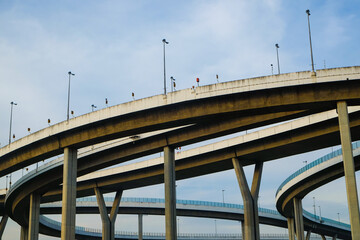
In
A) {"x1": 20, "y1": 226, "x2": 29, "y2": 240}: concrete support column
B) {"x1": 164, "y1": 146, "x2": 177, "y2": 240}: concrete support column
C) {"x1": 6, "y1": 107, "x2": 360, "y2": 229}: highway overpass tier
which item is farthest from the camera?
{"x1": 20, "y1": 226, "x2": 29, "y2": 240}: concrete support column

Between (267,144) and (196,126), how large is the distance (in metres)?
8.55

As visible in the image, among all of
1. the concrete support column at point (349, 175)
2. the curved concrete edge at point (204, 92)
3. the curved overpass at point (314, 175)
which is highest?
the curved overpass at point (314, 175)

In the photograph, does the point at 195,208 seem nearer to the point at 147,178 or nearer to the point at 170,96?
the point at 147,178

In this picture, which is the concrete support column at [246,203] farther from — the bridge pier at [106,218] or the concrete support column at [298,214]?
the concrete support column at [298,214]

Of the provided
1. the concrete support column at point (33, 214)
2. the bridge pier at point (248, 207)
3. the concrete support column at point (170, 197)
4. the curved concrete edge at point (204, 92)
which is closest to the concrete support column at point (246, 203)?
the bridge pier at point (248, 207)

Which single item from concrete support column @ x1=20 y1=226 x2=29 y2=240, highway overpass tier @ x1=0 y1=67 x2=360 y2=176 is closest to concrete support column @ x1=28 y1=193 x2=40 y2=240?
highway overpass tier @ x1=0 y1=67 x2=360 y2=176

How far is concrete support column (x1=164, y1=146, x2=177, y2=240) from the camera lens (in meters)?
44.4

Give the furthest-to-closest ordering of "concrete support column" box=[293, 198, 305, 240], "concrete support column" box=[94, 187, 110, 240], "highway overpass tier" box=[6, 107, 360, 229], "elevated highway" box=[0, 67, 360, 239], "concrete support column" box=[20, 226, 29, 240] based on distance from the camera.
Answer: "concrete support column" box=[20, 226, 29, 240] → "concrete support column" box=[293, 198, 305, 240] → "concrete support column" box=[94, 187, 110, 240] → "highway overpass tier" box=[6, 107, 360, 229] → "elevated highway" box=[0, 67, 360, 239]

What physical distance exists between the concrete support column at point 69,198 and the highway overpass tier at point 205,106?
112 centimetres

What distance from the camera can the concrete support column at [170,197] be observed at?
4441 cm

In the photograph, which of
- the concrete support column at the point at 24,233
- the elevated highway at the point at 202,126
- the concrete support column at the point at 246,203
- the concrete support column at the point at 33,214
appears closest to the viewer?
the elevated highway at the point at 202,126

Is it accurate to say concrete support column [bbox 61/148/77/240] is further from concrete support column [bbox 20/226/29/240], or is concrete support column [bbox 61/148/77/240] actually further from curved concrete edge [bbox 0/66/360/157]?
concrete support column [bbox 20/226/29/240]

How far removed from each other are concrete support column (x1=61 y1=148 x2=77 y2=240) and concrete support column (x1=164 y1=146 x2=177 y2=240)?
786 cm

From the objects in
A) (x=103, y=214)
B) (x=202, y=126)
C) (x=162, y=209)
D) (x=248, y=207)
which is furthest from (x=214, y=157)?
(x=162, y=209)
